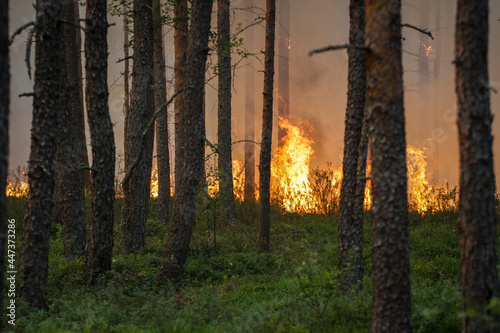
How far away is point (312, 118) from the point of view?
1086 inches

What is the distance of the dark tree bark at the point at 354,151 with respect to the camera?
7.03 metres

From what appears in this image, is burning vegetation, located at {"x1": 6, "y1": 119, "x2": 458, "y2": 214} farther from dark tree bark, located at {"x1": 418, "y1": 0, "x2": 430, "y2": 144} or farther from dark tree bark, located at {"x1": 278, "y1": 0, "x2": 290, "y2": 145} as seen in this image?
dark tree bark, located at {"x1": 418, "y1": 0, "x2": 430, "y2": 144}

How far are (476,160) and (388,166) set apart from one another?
0.90m

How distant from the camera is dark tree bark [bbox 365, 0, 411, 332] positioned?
451 centimetres

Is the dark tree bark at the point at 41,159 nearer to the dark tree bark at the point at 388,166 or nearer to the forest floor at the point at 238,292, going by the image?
the forest floor at the point at 238,292

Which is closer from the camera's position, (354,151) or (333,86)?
(354,151)

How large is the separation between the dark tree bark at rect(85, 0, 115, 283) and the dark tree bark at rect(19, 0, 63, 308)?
0.89m

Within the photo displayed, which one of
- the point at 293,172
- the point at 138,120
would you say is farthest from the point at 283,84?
the point at 138,120

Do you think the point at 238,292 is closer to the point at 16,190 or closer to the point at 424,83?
the point at 16,190

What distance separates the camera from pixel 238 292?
7.90 metres

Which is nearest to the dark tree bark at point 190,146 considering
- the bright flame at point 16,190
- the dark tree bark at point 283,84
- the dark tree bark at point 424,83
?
the bright flame at point 16,190

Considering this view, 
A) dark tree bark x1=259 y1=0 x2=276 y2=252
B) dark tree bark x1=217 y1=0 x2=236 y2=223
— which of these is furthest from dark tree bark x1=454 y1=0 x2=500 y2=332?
dark tree bark x1=217 y1=0 x2=236 y2=223

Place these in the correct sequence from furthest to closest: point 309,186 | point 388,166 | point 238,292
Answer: point 309,186 < point 238,292 < point 388,166

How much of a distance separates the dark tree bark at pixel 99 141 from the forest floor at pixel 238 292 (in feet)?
1.76
